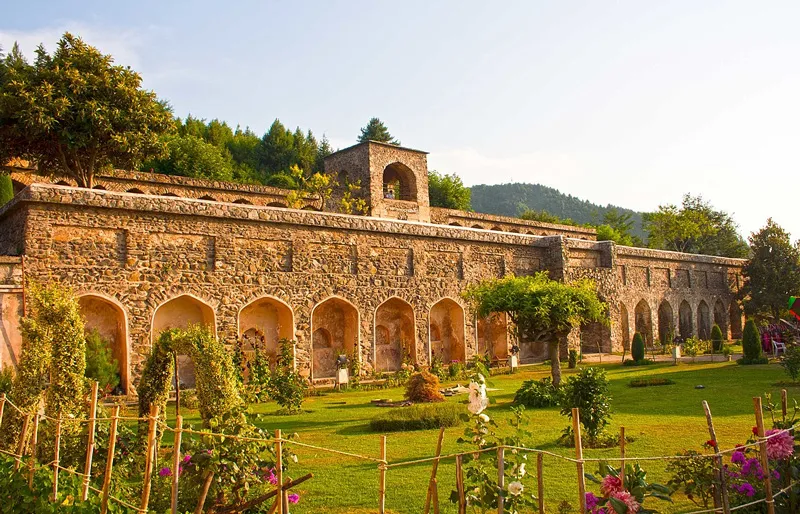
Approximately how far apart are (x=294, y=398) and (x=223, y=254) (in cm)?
506

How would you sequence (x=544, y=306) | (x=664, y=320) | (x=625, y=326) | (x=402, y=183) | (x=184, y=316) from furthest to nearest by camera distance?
1. (x=664, y=320)
2. (x=402, y=183)
3. (x=625, y=326)
4. (x=184, y=316)
5. (x=544, y=306)

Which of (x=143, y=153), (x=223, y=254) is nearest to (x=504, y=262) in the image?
(x=223, y=254)

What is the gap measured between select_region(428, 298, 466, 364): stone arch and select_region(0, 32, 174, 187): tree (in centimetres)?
1058

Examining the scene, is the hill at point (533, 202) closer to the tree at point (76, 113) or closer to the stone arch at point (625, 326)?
the stone arch at point (625, 326)

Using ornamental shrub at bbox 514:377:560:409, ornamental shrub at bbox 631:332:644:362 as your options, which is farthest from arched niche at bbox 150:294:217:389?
ornamental shrub at bbox 631:332:644:362

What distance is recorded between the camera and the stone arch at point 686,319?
34281 mm

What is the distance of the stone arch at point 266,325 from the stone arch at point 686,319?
2291 centimetres

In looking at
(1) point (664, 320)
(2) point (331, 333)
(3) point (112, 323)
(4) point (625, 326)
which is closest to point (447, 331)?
(2) point (331, 333)

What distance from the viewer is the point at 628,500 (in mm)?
4727

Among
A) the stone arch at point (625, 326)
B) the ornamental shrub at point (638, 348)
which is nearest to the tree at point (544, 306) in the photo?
the ornamental shrub at point (638, 348)

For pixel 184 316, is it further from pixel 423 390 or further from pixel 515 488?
pixel 515 488

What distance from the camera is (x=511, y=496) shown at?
5277 millimetres

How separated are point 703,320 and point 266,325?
25541mm

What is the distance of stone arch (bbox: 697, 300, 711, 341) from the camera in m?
35.1
